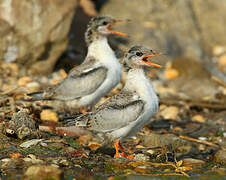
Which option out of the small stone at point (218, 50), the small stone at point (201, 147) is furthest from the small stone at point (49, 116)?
the small stone at point (218, 50)

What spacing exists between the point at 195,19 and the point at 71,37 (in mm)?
4034

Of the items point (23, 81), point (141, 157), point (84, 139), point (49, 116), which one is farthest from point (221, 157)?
point (23, 81)

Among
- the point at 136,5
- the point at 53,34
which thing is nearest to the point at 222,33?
the point at 136,5

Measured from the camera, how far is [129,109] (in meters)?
5.50

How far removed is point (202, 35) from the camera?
13.0 metres

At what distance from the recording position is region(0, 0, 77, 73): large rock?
912 centimetres

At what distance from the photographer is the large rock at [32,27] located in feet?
29.9

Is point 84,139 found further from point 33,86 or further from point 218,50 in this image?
point 218,50

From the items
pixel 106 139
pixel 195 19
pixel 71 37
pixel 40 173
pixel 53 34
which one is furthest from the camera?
pixel 195 19

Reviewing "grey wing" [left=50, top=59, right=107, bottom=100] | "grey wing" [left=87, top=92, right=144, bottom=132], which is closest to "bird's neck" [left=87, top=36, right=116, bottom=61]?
"grey wing" [left=50, top=59, right=107, bottom=100]

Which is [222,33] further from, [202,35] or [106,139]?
[106,139]

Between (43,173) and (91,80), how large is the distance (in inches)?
110

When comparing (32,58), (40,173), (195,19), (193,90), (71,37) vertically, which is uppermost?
(195,19)

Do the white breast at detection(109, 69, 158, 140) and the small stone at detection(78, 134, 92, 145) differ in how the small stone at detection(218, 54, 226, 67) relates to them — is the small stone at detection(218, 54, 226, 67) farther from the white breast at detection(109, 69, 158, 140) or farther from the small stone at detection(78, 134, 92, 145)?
the white breast at detection(109, 69, 158, 140)
